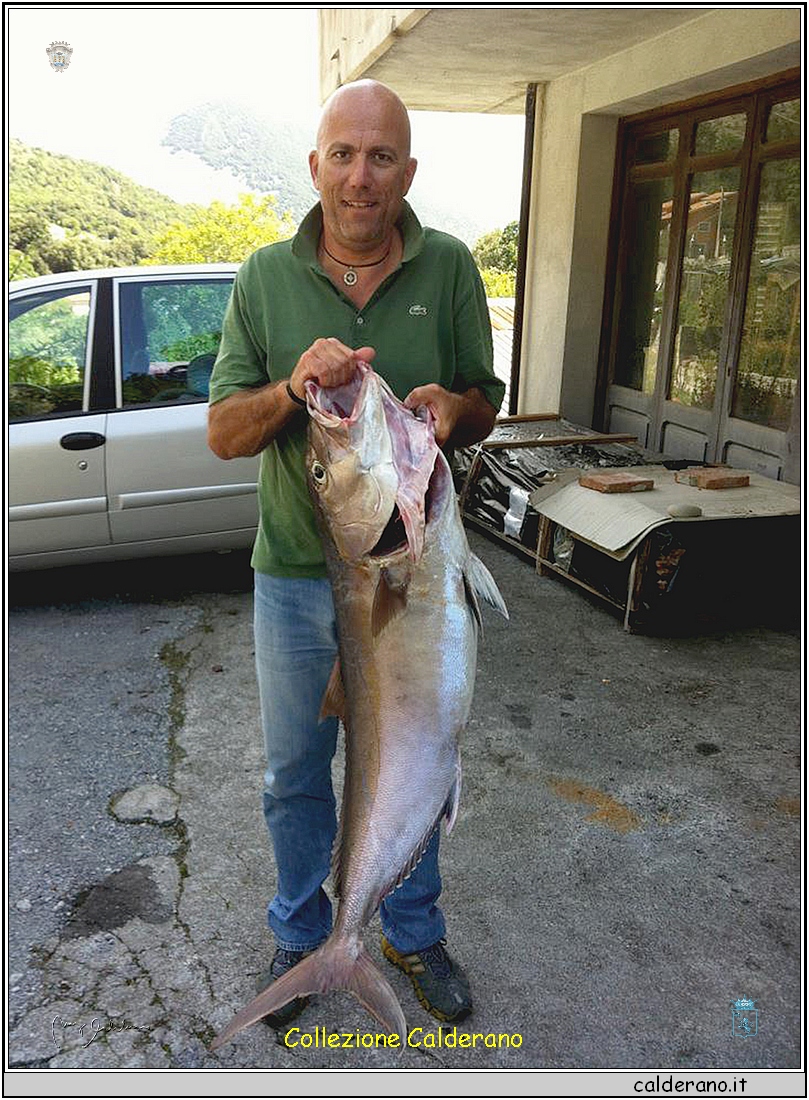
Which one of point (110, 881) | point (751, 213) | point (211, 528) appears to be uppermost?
point (751, 213)

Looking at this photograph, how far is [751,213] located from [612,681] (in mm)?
3835

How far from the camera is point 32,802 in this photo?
3.83m

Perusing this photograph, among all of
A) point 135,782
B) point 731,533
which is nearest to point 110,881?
point 135,782

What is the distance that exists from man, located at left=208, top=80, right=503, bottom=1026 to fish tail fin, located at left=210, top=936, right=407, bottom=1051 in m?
0.41

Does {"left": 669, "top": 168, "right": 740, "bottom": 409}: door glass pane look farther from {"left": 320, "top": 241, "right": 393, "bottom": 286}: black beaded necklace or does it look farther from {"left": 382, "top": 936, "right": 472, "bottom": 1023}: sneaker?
{"left": 382, "top": 936, "right": 472, "bottom": 1023}: sneaker

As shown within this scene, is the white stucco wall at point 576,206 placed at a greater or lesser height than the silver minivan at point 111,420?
greater

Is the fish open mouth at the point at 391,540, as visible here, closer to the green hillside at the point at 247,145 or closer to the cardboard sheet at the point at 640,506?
the cardboard sheet at the point at 640,506

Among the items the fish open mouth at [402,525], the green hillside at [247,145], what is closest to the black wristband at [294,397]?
the fish open mouth at [402,525]

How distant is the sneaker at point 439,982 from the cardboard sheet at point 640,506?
3025mm

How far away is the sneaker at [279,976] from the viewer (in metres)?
2.66

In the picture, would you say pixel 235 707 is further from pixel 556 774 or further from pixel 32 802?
pixel 556 774

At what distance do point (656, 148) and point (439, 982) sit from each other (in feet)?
24.2

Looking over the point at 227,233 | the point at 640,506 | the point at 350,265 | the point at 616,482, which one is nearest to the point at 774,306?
the point at 616,482

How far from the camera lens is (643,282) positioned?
27.3 ft
